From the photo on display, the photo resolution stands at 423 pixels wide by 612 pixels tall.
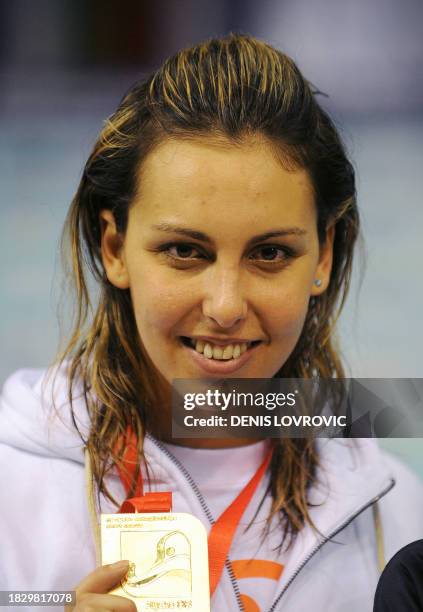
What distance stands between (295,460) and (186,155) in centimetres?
67

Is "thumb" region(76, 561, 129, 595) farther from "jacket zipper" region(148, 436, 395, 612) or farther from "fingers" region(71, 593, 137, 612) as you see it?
"jacket zipper" region(148, 436, 395, 612)

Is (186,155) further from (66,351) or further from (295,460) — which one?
(295,460)

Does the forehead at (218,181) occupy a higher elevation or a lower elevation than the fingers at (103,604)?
higher

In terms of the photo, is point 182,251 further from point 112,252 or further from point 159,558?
point 159,558

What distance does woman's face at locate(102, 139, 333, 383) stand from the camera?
4.89ft

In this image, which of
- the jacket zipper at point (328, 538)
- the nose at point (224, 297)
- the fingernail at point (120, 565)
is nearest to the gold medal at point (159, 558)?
the fingernail at point (120, 565)

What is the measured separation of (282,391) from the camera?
1630 millimetres

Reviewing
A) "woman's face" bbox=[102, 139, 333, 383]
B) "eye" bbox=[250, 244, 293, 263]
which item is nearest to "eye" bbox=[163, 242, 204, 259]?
"woman's face" bbox=[102, 139, 333, 383]

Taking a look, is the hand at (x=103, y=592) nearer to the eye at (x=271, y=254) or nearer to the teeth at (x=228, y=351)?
the teeth at (x=228, y=351)

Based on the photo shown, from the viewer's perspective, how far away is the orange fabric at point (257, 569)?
1.60 meters

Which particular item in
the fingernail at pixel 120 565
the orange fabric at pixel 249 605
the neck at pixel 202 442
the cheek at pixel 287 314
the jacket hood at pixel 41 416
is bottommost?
the orange fabric at pixel 249 605

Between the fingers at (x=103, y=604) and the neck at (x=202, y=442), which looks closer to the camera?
the fingers at (x=103, y=604)

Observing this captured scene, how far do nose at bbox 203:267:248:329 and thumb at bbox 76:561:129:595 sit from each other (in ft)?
1.67

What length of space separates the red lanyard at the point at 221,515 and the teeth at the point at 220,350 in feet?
0.79
